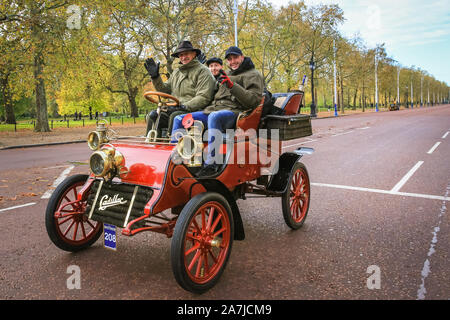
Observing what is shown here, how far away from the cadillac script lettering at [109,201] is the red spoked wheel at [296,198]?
1836 millimetres

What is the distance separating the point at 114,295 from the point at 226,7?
2743 cm

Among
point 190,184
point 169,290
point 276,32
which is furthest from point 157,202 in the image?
point 276,32

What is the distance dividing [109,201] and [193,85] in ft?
6.73

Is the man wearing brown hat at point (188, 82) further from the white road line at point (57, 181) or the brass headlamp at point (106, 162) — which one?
the white road line at point (57, 181)

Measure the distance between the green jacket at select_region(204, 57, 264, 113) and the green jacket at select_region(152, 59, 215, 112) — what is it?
12 cm

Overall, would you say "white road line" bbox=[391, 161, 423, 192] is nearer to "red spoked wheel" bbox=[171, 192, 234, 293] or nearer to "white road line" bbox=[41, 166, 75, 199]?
"red spoked wheel" bbox=[171, 192, 234, 293]

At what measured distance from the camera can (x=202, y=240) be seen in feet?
9.19

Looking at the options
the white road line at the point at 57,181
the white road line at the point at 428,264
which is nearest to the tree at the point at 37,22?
the white road line at the point at 57,181

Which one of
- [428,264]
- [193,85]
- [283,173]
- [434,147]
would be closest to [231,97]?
[193,85]

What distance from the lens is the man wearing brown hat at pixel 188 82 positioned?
4.13 metres

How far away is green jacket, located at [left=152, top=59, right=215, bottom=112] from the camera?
418cm

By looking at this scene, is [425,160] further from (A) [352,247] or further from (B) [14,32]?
(B) [14,32]

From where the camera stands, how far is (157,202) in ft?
9.32

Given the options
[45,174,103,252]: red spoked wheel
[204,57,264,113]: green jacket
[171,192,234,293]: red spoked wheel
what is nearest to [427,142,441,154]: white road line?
[204,57,264,113]: green jacket
